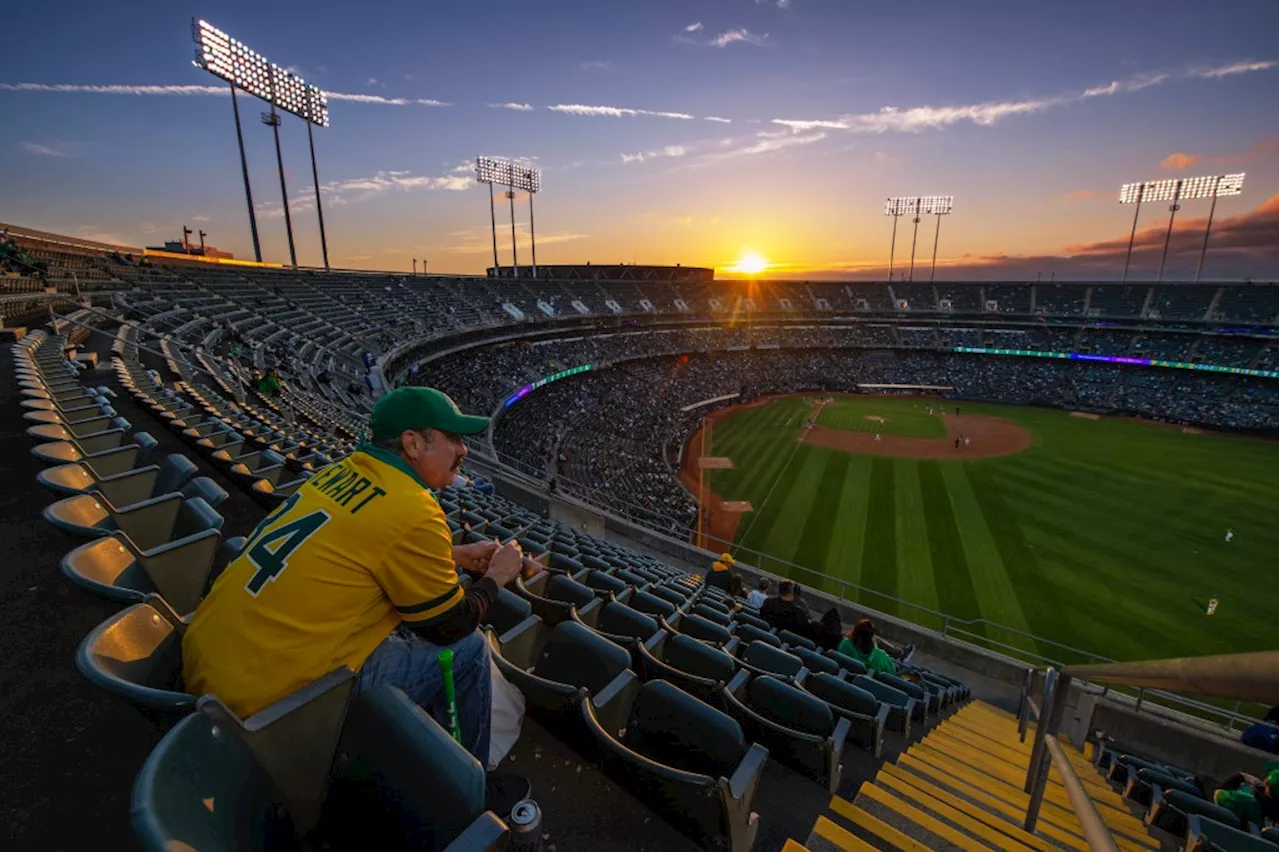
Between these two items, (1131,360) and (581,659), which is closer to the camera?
(581,659)

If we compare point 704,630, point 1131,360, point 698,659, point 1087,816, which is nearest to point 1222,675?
point 1087,816

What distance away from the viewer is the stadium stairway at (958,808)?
143 inches

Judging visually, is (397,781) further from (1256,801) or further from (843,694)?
(1256,801)

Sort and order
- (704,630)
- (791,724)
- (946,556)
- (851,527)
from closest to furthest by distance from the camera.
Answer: (791,724) < (704,630) < (946,556) < (851,527)

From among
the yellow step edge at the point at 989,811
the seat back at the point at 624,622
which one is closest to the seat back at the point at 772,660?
the yellow step edge at the point at 989,811

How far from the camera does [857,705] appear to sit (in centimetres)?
533

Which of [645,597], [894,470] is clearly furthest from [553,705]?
[894,470]

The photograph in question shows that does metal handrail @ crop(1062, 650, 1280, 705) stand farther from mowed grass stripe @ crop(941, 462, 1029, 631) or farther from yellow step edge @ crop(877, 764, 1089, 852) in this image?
mowed grass stripe @ crop(941, 462, 1029, 631)

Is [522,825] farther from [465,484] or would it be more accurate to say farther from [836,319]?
[836,319]

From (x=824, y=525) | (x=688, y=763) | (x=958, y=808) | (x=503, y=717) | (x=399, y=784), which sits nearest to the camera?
(x=399, y=784)

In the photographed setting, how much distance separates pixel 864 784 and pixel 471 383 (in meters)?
34.1

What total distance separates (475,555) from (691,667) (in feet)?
7.17

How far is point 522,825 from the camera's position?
2.00 m

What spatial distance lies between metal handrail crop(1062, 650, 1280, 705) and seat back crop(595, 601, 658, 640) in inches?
129
